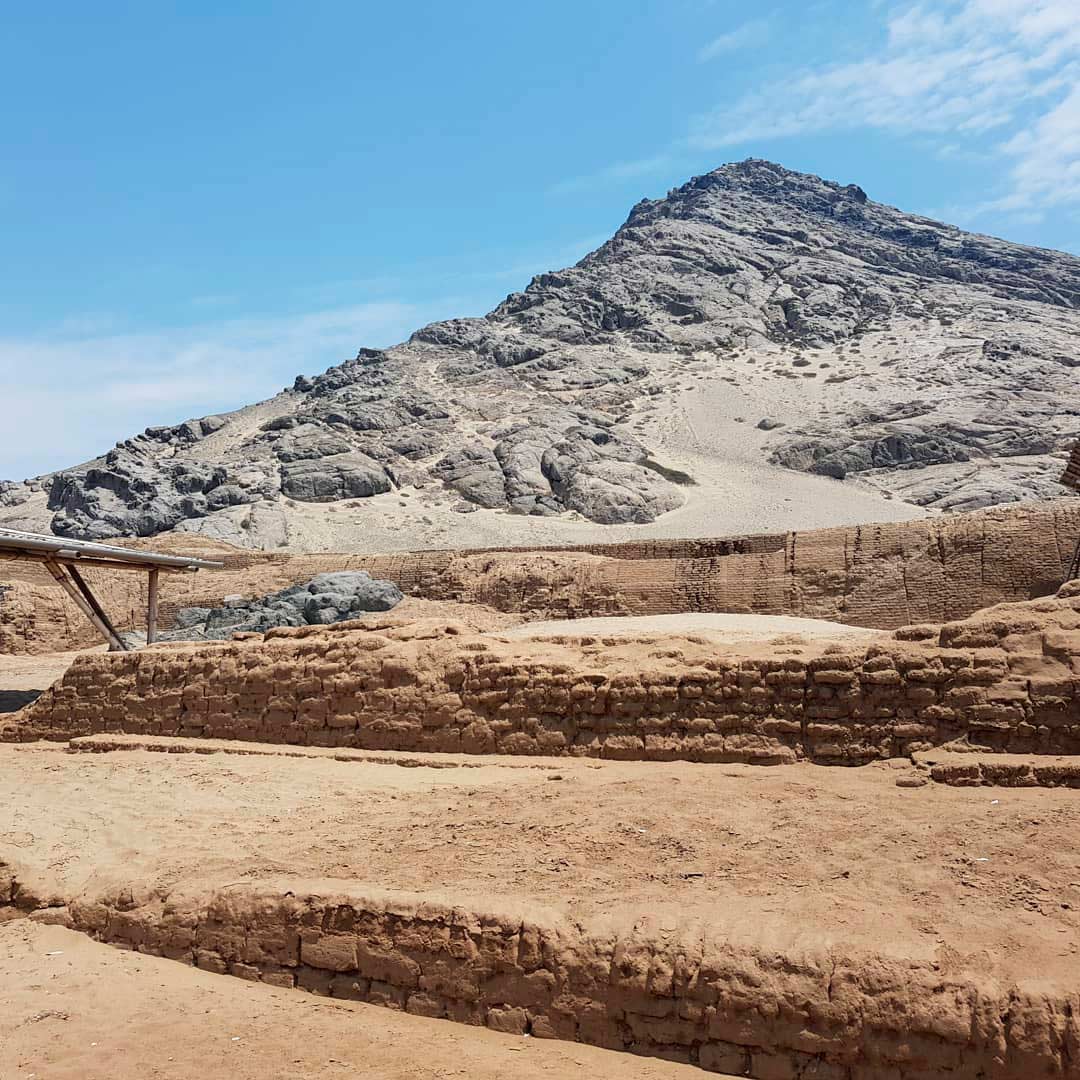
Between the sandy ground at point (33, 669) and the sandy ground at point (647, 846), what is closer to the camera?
the sandy ground at point (647, 846)

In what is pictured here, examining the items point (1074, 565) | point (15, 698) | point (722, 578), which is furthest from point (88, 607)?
point (1074, 565)

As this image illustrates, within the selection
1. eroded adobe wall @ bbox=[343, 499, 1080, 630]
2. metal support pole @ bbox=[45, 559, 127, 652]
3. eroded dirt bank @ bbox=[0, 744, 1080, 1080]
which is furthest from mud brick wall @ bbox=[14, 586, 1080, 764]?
eroded adobe wall @ bbox=[343, 499, 1080, 630]

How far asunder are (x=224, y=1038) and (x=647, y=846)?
2314 millimetres

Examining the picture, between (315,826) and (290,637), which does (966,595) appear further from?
(315,826)

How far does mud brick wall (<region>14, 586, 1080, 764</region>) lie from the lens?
7328 mm

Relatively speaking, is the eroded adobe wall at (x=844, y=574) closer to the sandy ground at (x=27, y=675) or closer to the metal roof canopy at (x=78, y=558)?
the metal roof canopy at (x=78, y=558)

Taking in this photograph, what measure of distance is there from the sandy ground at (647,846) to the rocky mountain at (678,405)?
3826 cm

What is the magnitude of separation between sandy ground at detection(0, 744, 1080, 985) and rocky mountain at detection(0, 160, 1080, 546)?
126ft

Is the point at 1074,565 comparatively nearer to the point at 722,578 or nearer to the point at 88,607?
the point at 722,578

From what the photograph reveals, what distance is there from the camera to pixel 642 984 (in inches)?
171

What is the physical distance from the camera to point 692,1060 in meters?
4.21

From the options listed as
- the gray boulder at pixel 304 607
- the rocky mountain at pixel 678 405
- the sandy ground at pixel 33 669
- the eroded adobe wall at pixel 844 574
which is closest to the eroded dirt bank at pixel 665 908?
the eroded adobe wall at pixel 844 574

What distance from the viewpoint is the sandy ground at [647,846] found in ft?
14.8

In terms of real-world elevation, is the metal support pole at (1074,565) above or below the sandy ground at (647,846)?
above
